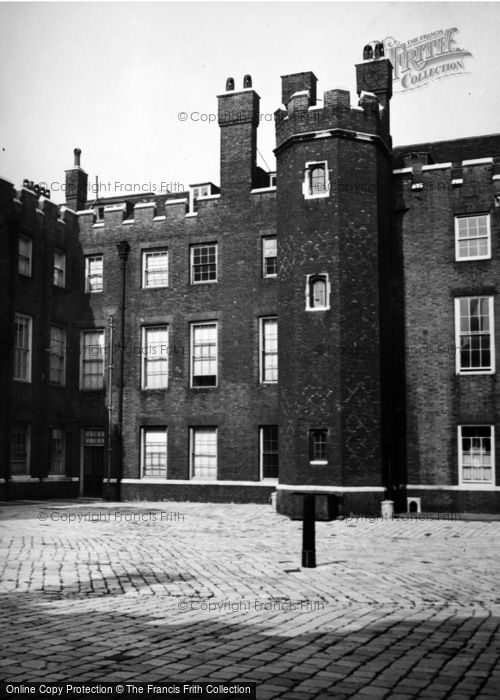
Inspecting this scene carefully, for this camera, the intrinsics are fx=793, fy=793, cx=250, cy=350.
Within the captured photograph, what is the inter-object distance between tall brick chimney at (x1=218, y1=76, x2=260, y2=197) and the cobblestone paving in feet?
50.7

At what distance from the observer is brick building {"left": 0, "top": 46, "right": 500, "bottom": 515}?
79.5 ft

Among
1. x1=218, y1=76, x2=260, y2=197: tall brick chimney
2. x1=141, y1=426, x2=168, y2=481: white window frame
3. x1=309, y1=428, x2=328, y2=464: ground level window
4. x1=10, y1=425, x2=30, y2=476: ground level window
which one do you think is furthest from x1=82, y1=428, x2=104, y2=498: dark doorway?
x1=309, y1=428, x2=328, y2=464: ground level window

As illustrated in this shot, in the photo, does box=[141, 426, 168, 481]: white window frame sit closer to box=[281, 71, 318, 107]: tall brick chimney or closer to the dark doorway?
the dark doorway

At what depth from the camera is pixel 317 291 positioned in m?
24.6

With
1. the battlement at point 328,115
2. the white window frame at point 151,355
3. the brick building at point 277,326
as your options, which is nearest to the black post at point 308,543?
the brick building at point 277,326

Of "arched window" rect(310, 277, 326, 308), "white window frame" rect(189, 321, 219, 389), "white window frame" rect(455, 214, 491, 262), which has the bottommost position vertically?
"white window frame" rect(189, 321, 219, 389)

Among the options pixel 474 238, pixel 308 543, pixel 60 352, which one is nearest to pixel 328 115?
pixel 474 238

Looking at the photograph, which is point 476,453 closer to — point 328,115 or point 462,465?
point 462,465

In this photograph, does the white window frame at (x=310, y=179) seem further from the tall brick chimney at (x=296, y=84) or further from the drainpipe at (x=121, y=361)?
the drainpipe at (x=121, y=361)

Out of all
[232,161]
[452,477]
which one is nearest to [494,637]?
[452,477]

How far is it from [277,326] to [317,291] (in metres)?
2.34

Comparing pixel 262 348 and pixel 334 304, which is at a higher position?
pixel 334 304

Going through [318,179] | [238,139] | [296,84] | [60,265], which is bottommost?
[60,265]

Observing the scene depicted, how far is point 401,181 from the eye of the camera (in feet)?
89.2
